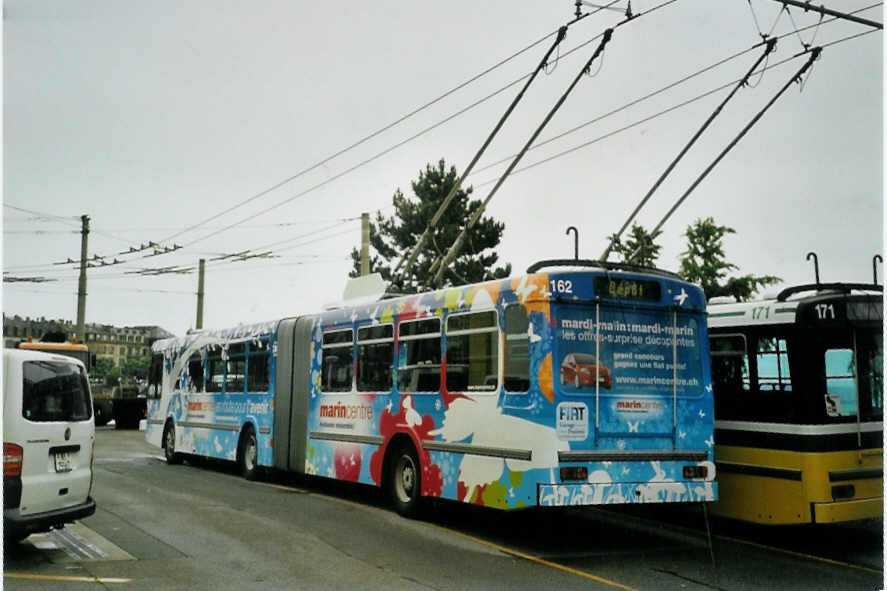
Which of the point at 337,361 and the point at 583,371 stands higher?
the point at 337,361

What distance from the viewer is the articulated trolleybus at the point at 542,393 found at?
378 inches

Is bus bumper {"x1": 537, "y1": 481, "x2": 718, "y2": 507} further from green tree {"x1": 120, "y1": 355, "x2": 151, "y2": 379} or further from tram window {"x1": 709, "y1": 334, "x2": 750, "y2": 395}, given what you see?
green tree {"x1": 120, "y1": 355, "x2": 151, "y2": 379}

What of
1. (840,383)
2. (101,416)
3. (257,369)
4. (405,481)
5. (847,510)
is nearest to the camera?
(847,510)

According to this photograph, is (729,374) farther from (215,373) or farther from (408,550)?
(215,373)

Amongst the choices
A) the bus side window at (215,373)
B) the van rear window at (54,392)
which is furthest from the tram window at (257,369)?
the van rear window at (54,392)

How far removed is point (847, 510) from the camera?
376 inches

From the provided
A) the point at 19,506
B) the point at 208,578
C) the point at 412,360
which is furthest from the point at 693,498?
the point at 19,506

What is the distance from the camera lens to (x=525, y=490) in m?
9.53

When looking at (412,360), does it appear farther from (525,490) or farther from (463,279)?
(463,279)

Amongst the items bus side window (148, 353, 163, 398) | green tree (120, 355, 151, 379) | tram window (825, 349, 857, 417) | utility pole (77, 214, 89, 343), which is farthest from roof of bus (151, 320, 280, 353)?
green tree (120, 355, 151, 379)

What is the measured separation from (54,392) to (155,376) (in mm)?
13219

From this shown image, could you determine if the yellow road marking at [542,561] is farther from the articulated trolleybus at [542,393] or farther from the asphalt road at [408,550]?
the articulated trolleybus at [542,393]

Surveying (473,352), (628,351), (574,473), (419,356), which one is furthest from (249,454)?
(628,351)

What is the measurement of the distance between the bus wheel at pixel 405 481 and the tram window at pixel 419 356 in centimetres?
84
